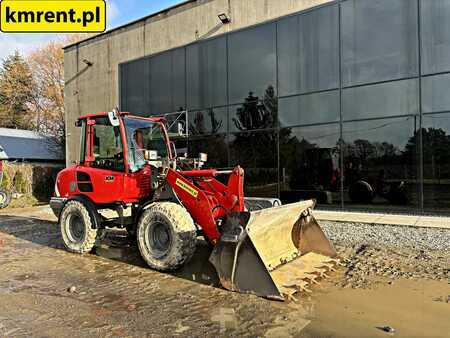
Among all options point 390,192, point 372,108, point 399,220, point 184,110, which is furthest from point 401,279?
point 184,110

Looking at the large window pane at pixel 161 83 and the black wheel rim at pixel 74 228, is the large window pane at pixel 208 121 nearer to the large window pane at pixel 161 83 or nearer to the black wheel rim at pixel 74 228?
the large window pane at pixel 161 83

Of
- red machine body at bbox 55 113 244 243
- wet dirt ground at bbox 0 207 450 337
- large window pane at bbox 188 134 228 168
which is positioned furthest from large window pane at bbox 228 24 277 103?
wet dirt ground at bbox 0 207 450 337

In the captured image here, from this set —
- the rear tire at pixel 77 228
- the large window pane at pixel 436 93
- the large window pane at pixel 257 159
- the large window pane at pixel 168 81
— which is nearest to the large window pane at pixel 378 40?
the large window pane at pixel 436 93

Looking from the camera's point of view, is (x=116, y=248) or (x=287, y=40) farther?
(x=287, y=40)

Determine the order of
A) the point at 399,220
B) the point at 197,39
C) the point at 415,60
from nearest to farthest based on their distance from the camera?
the point at 399,220 → the point at 415,60 → the point at 197,39

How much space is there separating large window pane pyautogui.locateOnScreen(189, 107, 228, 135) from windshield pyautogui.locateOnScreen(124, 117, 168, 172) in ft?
21.4

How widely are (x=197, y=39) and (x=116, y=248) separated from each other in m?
9.67

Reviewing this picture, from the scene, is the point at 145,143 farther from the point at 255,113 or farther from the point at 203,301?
the point at 255,113

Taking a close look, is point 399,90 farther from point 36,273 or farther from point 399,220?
point 36,273

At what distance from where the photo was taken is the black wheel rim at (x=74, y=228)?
724 cm

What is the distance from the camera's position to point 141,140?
22.7 feet

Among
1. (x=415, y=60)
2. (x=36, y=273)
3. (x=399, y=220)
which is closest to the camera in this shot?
(x=36, y=273)

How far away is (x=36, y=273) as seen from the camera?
5953 mm

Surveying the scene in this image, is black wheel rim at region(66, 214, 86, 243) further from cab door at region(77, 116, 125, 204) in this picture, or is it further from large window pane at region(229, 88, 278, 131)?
large window pane at region(229, 88, 278, 131)
